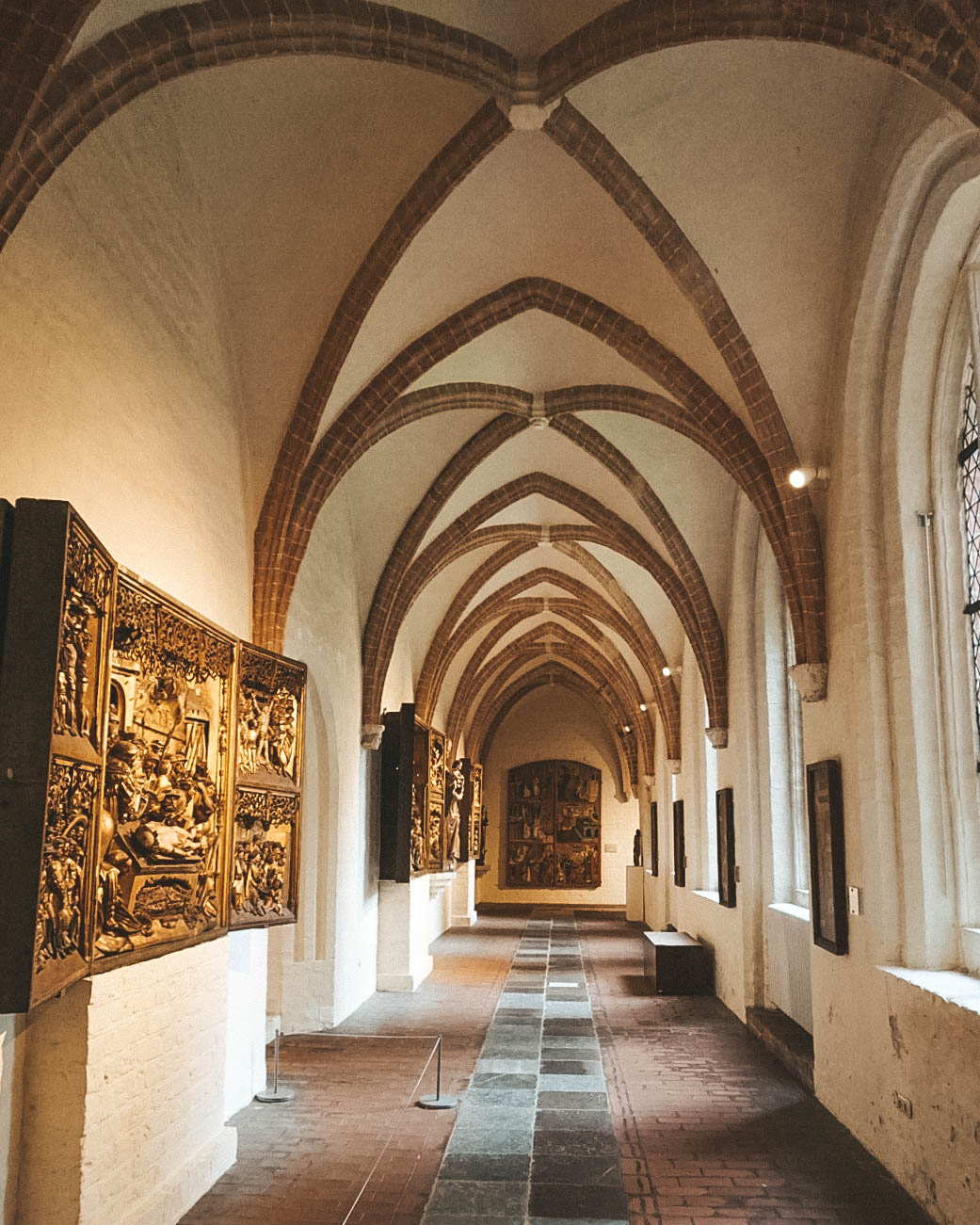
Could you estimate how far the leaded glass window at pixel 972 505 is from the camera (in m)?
6.82

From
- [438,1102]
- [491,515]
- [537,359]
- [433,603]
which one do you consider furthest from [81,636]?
[433,603]

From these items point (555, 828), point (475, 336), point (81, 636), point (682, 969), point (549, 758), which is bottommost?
point (682, 969)

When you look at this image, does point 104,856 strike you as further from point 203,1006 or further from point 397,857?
point 397,857

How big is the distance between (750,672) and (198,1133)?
7.56 m

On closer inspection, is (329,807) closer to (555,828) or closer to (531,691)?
(531,691)

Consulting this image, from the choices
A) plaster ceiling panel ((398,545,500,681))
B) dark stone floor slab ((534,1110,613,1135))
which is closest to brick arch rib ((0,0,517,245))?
dark stone floor slab ((534,1110,613,1135))

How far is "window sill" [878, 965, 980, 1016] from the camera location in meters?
5.84

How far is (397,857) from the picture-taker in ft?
45.2

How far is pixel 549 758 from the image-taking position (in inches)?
1259

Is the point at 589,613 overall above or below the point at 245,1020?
above

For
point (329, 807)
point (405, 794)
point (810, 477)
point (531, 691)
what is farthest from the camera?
point (531, 691)

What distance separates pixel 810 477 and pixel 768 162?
94.3 inches

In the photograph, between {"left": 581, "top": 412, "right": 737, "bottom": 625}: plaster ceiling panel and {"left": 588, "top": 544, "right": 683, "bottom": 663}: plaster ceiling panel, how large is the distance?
373 centimetres

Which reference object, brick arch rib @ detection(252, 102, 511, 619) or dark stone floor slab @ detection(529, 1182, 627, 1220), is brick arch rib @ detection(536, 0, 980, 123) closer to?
brick arch rib @ detection(252, 102, 511, 619)
